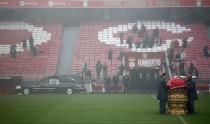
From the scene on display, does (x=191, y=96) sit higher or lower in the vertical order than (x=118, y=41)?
lower

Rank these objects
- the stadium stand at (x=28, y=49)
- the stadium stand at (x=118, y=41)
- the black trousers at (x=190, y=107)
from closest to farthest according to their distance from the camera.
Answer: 1. the black trousers at (x=190, y=107)
2. the stadium stand at (x=28, y=49)
3. the stadium stand at (x=118, y=41)

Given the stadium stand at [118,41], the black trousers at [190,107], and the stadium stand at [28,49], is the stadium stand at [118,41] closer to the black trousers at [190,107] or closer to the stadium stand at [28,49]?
the stadium stand at [28,49]

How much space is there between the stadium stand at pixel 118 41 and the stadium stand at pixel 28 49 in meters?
2.27

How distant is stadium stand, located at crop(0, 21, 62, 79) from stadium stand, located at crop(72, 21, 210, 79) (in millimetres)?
2265

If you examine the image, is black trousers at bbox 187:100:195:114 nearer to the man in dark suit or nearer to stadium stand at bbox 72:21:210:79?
the man in dark suit

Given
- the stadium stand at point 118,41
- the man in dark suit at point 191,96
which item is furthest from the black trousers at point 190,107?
the stadium stand at point 118,41

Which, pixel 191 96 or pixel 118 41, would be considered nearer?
pixel 191 96

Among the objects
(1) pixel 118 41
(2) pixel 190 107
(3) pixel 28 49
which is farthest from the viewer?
(1) pixel 118 41

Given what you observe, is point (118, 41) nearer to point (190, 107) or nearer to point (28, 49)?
point (28, 49)

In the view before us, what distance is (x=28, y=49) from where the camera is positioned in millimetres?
50219

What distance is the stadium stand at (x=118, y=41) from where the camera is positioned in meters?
47.8

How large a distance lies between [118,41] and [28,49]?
845 cm

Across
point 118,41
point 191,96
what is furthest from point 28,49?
point 191,96

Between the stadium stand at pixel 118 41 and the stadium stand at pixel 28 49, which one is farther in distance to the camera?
the stadium stand at pixel 118 41
